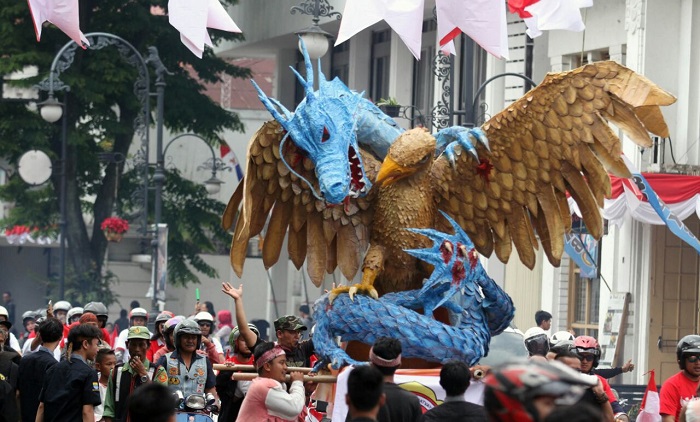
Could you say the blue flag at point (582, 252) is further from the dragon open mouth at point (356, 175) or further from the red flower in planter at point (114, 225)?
the dragon open mouth at point (356, 175)

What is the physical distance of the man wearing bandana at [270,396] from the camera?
10375mm

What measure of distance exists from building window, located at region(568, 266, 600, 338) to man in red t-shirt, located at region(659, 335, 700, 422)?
1647cm

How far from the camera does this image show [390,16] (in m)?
14.4

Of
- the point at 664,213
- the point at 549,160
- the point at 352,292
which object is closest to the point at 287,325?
the point at 352,292

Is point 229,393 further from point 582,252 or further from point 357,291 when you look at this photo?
point 582,252

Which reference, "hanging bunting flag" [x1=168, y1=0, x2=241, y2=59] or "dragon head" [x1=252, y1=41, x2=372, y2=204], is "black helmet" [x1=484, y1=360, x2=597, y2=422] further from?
"hanging bunting flag" [x1=168, y1=0, x2=241, y2=59]

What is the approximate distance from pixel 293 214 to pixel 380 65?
76.8ft

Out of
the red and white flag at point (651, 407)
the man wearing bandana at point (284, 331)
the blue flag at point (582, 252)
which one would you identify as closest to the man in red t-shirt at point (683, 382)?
the red and white flag at point (651, 407)

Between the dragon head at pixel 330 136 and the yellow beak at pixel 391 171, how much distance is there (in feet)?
0.86

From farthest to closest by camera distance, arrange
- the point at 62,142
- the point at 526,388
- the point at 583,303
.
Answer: the point at 62,142 < the point at 583,303 < the point at 526,388

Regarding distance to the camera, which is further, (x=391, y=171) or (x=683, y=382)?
(x=391, y=171)

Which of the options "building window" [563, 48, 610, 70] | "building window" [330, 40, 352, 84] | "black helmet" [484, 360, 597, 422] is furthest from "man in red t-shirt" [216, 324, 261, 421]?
"building window" [330, 40, 352, 84]

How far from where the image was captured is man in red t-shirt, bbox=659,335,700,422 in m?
11.8

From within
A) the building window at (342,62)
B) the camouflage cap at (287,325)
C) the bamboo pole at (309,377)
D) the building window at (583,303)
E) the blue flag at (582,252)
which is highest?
the building window at (342,62)
